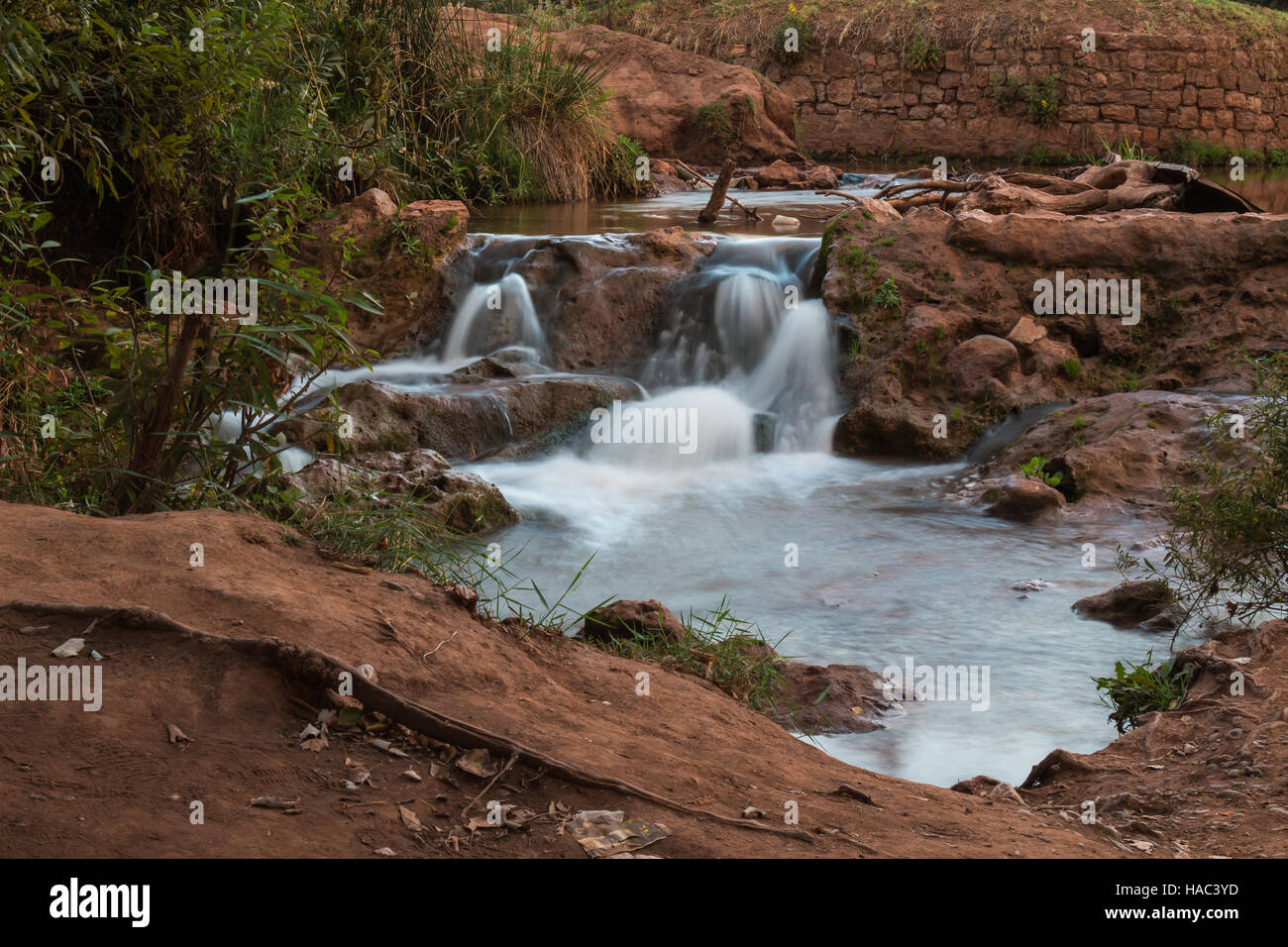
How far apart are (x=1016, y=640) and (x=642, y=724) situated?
2.59 metres

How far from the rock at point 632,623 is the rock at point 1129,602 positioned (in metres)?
2.10

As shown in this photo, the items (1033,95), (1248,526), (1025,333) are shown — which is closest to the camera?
(1248,526)

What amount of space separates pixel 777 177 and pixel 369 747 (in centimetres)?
1426

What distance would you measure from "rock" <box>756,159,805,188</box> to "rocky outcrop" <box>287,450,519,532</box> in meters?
10.4

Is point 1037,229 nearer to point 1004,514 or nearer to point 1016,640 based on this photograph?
point 1004,514

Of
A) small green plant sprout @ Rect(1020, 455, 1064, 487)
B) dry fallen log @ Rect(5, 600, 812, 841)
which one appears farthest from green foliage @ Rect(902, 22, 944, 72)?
dry fallen log @ Rect(5, 600, 812, 841)

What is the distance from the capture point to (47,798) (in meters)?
2.05

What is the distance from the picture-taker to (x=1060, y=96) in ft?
61.6

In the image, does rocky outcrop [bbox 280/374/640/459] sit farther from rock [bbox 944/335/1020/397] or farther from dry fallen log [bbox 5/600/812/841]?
dry fallen log [bbox 5/600/812/841]

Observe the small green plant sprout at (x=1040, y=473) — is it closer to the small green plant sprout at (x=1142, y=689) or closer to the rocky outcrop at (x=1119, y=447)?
the rocky outcrop at (x=1119, y=447)

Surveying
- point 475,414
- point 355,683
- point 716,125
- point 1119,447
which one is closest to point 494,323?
point 475,414

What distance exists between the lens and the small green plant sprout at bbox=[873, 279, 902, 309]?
8328 millimetres

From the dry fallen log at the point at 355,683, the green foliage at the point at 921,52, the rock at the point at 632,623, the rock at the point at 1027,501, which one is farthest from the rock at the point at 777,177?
the dry fallen log at the point at 355,683

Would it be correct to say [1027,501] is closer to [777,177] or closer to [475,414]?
[475,414]
